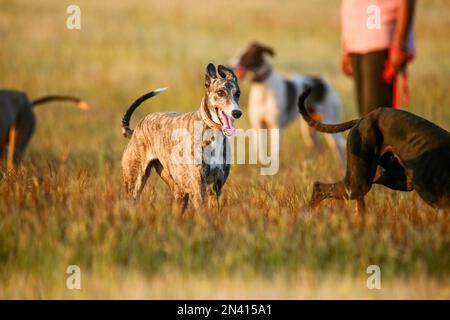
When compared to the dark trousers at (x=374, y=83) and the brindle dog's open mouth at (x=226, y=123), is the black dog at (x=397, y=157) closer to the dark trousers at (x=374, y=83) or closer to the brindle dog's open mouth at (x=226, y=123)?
the brindle dog's open mouth at (x=226, y=123)

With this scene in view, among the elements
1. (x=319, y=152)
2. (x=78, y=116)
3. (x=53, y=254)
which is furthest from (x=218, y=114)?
(x=78, y=116)

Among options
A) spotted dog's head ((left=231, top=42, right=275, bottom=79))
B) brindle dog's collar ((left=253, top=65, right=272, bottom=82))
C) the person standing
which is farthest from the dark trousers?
spotted dog's head ((left=231, top=42, right=275, bottom=79))

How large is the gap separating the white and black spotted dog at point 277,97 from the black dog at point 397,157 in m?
6.40

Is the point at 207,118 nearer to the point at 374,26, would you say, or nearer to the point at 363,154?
the point at 363,154

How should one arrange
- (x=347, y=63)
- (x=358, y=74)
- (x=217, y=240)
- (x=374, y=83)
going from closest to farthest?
(x=217, y=240), (x=374, y=83), (x=358, y=74), (x=347, y=63)

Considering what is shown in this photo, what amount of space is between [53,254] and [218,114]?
152cm

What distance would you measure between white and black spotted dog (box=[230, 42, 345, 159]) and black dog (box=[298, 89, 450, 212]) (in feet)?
21.0

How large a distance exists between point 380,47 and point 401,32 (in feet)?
0.85

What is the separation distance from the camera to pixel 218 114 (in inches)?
249

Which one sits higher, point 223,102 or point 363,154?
point 223,102

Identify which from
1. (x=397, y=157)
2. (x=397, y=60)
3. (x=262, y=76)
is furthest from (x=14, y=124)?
(x=397, y=157)

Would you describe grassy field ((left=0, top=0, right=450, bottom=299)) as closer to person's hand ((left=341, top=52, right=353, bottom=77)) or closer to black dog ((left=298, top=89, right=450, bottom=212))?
black dog ((left=298, top=89, right=450, bottom=212))

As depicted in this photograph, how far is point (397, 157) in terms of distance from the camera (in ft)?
21.6
